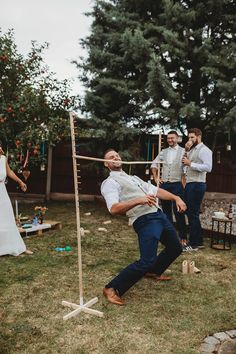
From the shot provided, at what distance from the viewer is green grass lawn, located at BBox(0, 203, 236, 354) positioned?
11.3 ft

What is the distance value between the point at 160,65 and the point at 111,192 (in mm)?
5807

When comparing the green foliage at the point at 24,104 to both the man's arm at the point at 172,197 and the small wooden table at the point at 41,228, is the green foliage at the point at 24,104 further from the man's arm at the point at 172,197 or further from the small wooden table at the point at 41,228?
the man's arm at the point at 172,197

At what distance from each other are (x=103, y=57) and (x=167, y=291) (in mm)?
7688

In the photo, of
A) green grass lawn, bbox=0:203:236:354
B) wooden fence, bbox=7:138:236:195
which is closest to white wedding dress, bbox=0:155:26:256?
Answer: green grass lawn, bbox=0:203:236:354

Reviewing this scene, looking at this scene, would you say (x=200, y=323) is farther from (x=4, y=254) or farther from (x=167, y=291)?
(x=4, y=254)

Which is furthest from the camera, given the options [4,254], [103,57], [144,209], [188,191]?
[103,57]

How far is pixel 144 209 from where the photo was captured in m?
4.50

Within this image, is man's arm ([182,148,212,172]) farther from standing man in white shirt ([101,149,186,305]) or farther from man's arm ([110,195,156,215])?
man's arm ([110,195,156,215])

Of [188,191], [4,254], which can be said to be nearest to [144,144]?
[188,191]

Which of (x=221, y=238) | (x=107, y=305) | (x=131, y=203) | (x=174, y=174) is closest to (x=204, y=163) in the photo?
A: (x=174, y=174)

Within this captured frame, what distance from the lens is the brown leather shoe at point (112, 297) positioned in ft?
14.1

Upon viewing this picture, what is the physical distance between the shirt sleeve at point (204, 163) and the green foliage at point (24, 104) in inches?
174

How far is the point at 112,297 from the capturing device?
4.34 m

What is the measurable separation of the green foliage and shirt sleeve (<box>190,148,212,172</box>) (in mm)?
4412
